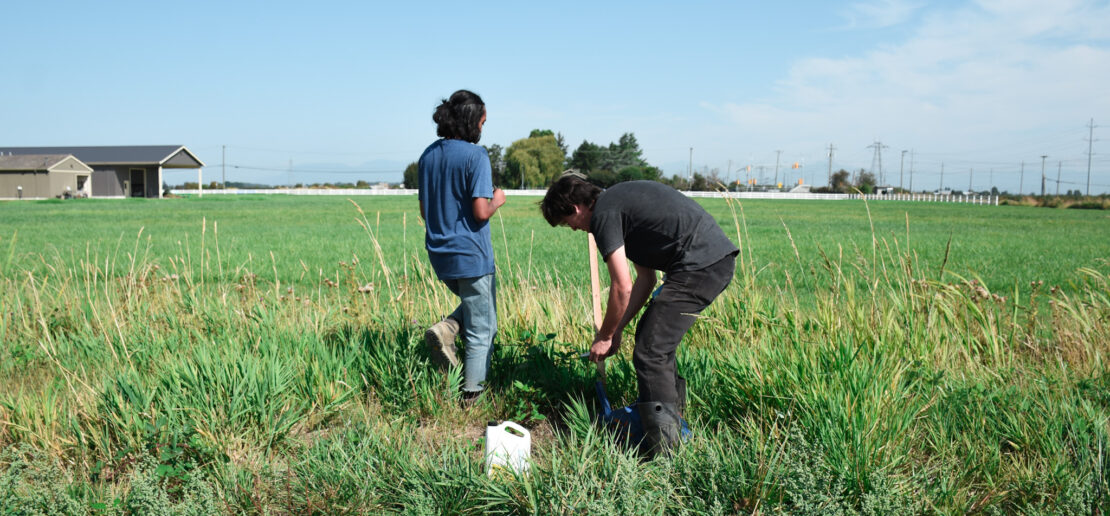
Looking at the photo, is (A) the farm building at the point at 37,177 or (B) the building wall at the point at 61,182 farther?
(B) the building wall at the point at 61,182

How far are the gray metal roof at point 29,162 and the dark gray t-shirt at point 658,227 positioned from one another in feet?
199

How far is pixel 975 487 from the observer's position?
3008 millimetres

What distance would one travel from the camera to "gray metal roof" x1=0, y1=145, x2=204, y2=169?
55.5 m

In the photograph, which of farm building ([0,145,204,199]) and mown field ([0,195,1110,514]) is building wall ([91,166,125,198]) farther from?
mown field ([0,195,1110,514])

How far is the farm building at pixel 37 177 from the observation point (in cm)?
5075

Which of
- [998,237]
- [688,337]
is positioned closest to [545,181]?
[998,237]

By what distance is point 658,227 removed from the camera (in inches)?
125

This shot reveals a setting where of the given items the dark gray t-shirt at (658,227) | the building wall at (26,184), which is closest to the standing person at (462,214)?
the dark gray t-shirt at (658,227)

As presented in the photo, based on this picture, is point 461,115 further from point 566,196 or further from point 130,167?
point 130,167

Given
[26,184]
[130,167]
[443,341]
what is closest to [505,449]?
[443,341]

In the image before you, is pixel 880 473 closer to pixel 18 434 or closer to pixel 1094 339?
pixel 1094 339

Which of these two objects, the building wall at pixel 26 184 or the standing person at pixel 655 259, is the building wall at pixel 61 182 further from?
the standing person at pixel 655 259

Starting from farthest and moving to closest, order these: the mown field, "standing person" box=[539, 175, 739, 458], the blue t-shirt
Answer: the blue t-shirt → "standing person" box=[539, 175, 739, 458] → the mown field

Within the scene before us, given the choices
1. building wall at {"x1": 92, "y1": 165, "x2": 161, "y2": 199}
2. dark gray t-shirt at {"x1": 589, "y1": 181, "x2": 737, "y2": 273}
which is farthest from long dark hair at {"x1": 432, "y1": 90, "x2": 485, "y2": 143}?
building wall at {"x1": 92, "y1": 165, "x2": 161, "y2": 199}
